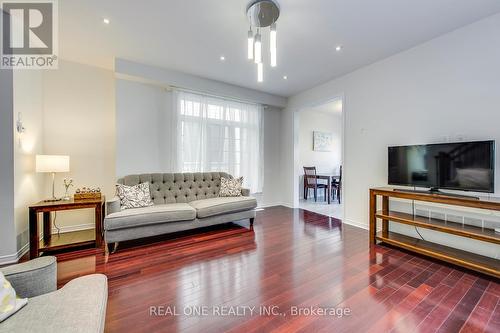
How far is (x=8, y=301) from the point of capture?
0.99 m

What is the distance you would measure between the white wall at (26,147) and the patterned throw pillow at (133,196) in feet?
3.23

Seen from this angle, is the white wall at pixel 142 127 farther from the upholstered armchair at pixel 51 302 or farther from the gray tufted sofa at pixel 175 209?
the upholstered armchair at pixel 51 302

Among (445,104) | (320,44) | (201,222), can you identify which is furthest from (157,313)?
(445,104)

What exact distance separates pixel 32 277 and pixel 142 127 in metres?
2.98

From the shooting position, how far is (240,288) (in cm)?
190

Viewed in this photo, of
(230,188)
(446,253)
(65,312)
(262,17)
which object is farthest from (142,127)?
(446,253)

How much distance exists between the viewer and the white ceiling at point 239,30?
7.07 feet

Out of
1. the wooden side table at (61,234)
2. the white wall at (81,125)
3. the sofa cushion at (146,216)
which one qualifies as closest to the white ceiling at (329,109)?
the sofa cushion at (146,216)

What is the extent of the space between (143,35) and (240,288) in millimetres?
3125

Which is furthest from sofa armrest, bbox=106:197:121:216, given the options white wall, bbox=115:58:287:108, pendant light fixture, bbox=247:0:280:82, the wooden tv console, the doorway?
the doorway

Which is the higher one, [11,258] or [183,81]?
[183,81]

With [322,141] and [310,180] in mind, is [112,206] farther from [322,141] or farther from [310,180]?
[322,141]

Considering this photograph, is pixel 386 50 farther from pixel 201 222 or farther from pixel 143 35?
pixel 201 222

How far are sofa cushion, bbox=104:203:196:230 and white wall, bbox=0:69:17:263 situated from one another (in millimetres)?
934
